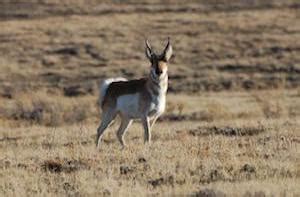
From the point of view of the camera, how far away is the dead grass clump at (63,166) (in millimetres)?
13425

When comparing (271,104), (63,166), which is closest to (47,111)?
(271,104)

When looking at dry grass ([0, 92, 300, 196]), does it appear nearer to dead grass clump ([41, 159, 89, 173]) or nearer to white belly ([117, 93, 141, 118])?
dead grass clump ([41, 159, 89, 173])

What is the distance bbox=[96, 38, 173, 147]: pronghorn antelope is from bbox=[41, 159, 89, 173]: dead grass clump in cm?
275

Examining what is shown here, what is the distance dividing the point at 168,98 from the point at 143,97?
Result: 52.9 ft

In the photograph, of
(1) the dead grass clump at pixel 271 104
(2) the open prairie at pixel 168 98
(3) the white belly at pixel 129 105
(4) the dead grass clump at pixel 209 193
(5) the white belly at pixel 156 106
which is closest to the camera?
(4) the dead grass clump at pixel 209 193

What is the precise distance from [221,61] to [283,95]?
12.6 meters

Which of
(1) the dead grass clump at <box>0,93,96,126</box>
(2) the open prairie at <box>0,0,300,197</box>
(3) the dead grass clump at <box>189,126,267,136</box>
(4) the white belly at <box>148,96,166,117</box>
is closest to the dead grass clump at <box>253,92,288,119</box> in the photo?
(2) the open prairie at <box>0,0,300,197</box>

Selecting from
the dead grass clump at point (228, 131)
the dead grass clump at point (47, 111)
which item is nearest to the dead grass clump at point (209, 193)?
the dead grass clump at point (228, 131)

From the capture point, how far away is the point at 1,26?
55.4m

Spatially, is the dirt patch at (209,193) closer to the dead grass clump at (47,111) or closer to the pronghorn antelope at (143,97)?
the pronghorn antelope at (143,97)

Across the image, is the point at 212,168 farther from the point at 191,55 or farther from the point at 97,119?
the point at 191,55

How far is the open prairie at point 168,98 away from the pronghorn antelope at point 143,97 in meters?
0.52

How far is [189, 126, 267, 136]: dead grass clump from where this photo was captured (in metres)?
18.1

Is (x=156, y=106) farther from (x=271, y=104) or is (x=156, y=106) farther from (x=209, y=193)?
(x=271, y=104)
